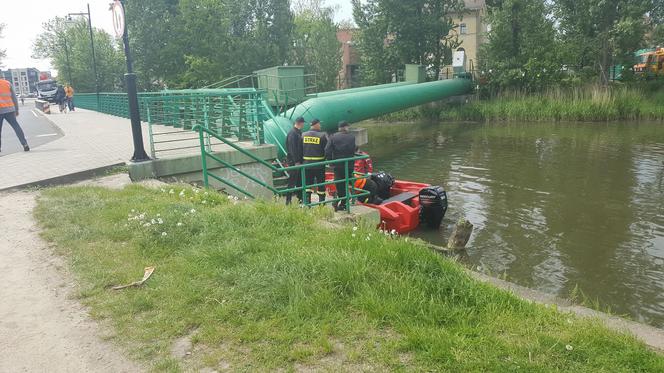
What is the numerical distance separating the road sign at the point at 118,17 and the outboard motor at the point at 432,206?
6025 millimetres

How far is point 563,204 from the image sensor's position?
36.4ft

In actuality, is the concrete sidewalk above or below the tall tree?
below

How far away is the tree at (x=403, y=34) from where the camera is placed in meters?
32.7

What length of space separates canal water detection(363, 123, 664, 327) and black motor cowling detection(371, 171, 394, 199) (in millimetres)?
1336

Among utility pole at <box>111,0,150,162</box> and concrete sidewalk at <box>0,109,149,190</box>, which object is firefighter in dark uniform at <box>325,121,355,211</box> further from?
concrete sidewalk at <box>0,109,149,190</box>

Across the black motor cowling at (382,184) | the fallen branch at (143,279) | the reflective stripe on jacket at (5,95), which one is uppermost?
the reflective stripe on jacket at (5,95)

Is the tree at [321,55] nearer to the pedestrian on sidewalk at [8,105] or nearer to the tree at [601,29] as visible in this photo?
the tree at [601,29]

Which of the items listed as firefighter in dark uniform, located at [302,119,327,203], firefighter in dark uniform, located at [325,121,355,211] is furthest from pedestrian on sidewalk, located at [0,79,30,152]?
firefighter in dark uniform, located at [325,121,355,211]

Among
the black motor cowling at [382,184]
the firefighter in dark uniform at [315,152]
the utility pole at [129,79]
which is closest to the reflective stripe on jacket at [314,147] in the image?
the firefighter in dark uniform at [315,152]

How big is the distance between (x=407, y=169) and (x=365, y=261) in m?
12.2

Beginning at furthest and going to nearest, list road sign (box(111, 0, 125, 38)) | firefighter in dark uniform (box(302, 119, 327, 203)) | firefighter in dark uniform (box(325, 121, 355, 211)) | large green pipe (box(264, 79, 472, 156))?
large green pipe (box(264, 79, 472, 156))
firefighter in dark uniform (box(302, 119, 327, 203))
firefighter in dark uniform (box(325, 121, 355, 211))
road sign (box(111, 0, 125, 38))

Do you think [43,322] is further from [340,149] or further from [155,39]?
[155,39]

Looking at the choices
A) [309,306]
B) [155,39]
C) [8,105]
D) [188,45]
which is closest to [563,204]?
[309,306]

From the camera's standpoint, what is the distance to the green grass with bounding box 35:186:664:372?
3.42m
